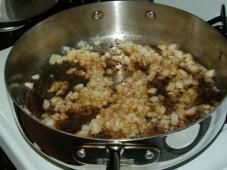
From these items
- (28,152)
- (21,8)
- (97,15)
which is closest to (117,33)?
(97,15)

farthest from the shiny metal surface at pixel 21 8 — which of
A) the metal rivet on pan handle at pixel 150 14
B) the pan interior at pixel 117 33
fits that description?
the metal rivet on pan handle at pixel 150 14

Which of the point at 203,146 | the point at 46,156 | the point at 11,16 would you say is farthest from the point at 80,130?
the point at 11,16

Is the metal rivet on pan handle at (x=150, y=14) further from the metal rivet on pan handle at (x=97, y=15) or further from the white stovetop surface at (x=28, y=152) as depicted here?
the white stovetop surface at (x=28, y=152)

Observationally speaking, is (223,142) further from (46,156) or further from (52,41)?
(52,41)

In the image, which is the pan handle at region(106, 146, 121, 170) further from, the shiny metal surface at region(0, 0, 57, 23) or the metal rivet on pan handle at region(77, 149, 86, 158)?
the shiny metal surface at region(0, 0, 57, 23)

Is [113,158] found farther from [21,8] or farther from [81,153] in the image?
[21,8]

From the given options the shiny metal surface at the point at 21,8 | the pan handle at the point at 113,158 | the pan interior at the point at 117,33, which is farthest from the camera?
the shiny metal surface at the point at 21,8
